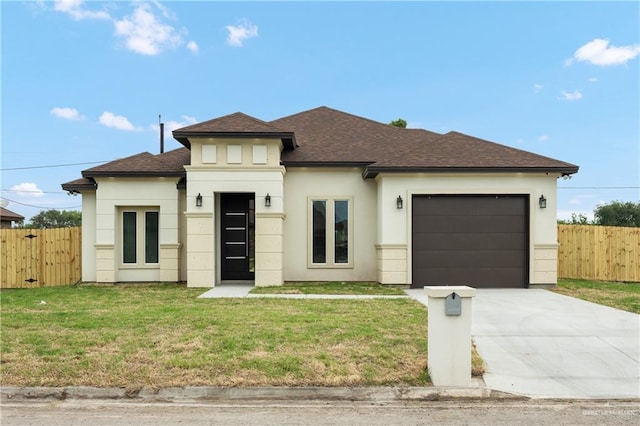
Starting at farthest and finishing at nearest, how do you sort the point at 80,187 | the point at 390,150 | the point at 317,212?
1. the point at 390,150
2. the point at 80,187
3. the point at 317,212

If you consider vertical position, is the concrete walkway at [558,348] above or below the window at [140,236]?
below

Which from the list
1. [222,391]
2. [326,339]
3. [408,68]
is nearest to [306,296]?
[326,339]

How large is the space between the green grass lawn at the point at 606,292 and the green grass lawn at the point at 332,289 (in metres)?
4.55

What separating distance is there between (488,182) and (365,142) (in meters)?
4.14

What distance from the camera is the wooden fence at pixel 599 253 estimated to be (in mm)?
14609

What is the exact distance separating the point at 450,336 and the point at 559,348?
2.48m

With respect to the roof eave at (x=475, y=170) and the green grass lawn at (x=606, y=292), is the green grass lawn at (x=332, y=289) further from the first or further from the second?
the green grass lawn at (x=606, y=292)

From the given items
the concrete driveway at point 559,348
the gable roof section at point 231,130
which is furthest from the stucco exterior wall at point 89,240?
the concrete driveway at point 559,348

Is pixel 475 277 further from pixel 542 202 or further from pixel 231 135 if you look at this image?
pixel 231 135

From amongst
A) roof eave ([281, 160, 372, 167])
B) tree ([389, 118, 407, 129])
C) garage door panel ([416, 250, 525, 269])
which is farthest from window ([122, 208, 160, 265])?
tree ([389, 118, 407, 129])

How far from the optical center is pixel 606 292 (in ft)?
38.4

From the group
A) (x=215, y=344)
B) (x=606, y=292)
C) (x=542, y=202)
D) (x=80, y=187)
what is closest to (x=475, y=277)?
(x=542, y=202)

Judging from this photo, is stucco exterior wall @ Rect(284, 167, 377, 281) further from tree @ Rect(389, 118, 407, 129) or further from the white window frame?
tree @ Rect(389, 118, 407, 129)

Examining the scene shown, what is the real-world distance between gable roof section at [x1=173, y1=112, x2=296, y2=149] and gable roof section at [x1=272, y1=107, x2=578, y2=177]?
4.11ft
